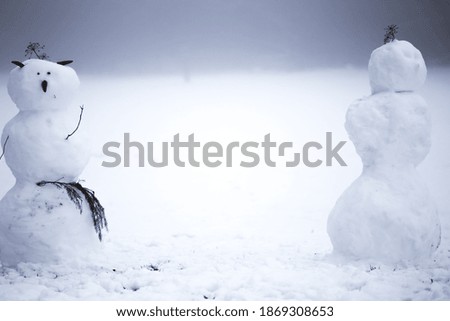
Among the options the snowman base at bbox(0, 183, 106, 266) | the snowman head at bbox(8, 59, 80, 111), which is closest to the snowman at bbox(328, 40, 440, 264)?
the snowman base at bbox(0, 183, 106, 266)

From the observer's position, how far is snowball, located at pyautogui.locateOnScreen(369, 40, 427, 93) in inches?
202

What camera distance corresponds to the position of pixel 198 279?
16.0 ft

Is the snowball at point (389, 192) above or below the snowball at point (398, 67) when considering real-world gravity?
below

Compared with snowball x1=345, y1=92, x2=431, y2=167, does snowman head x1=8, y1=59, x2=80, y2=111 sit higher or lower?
higher

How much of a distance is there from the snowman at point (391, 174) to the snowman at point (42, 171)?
3.53 m

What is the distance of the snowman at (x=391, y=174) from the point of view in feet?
16.6

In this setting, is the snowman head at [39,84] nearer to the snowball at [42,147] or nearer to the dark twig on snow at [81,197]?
the snowball at [42,147]

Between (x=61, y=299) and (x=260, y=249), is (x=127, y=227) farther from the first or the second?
(x=61, y=299)

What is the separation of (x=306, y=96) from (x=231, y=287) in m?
13.5

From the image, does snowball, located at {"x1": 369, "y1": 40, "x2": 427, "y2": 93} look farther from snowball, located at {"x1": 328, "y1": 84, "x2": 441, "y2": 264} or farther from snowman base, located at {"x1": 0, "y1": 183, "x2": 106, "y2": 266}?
snowman base, located at {"x1": 0, "y1": 183, "x2": 106, "y2": 266}

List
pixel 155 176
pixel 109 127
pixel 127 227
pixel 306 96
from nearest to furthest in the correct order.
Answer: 1. pixel 127 227
2. pixel 155 176
3. pixel 109 127
4. pixel 306 96

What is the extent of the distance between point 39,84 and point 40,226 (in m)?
1.83

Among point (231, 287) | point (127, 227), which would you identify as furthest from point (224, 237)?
point (231, 287)

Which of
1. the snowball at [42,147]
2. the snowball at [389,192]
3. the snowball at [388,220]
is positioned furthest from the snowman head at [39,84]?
the snowball at [388,220]
